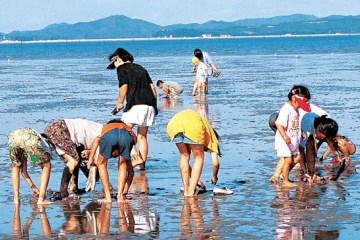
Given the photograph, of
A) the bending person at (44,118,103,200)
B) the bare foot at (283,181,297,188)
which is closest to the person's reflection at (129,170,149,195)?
the bending person at (44,118,103,200)

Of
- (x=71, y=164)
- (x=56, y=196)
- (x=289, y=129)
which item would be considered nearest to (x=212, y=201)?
(x=289, y=129)

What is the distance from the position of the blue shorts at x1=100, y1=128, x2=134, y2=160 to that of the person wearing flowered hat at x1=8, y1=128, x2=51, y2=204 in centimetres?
64

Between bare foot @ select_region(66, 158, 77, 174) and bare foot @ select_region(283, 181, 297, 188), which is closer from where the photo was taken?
bare foot @ select_region(66, 158, 77, 174)

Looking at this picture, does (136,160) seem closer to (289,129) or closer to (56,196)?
(56,196)

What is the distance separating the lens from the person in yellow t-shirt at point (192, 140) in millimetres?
10000

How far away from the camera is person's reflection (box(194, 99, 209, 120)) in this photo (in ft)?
65.5

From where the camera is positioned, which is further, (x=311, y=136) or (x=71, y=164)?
(x=311, y=136)

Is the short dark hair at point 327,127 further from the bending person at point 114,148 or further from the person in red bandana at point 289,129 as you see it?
the bending person at point 114,148

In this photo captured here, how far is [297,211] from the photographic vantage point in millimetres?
9305

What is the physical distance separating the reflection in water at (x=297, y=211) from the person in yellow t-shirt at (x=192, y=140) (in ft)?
3.00

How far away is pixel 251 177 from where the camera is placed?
1162cm

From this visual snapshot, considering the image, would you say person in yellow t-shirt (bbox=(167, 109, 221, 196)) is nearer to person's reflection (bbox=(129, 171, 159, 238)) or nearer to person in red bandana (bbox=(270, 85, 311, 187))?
person's reflection (bbox=(129, 171, 159, 238))

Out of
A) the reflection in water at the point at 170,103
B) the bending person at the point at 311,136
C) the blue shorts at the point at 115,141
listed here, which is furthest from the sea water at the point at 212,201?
the reflection in water at the point at 170,103

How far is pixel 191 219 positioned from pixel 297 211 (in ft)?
3.73
